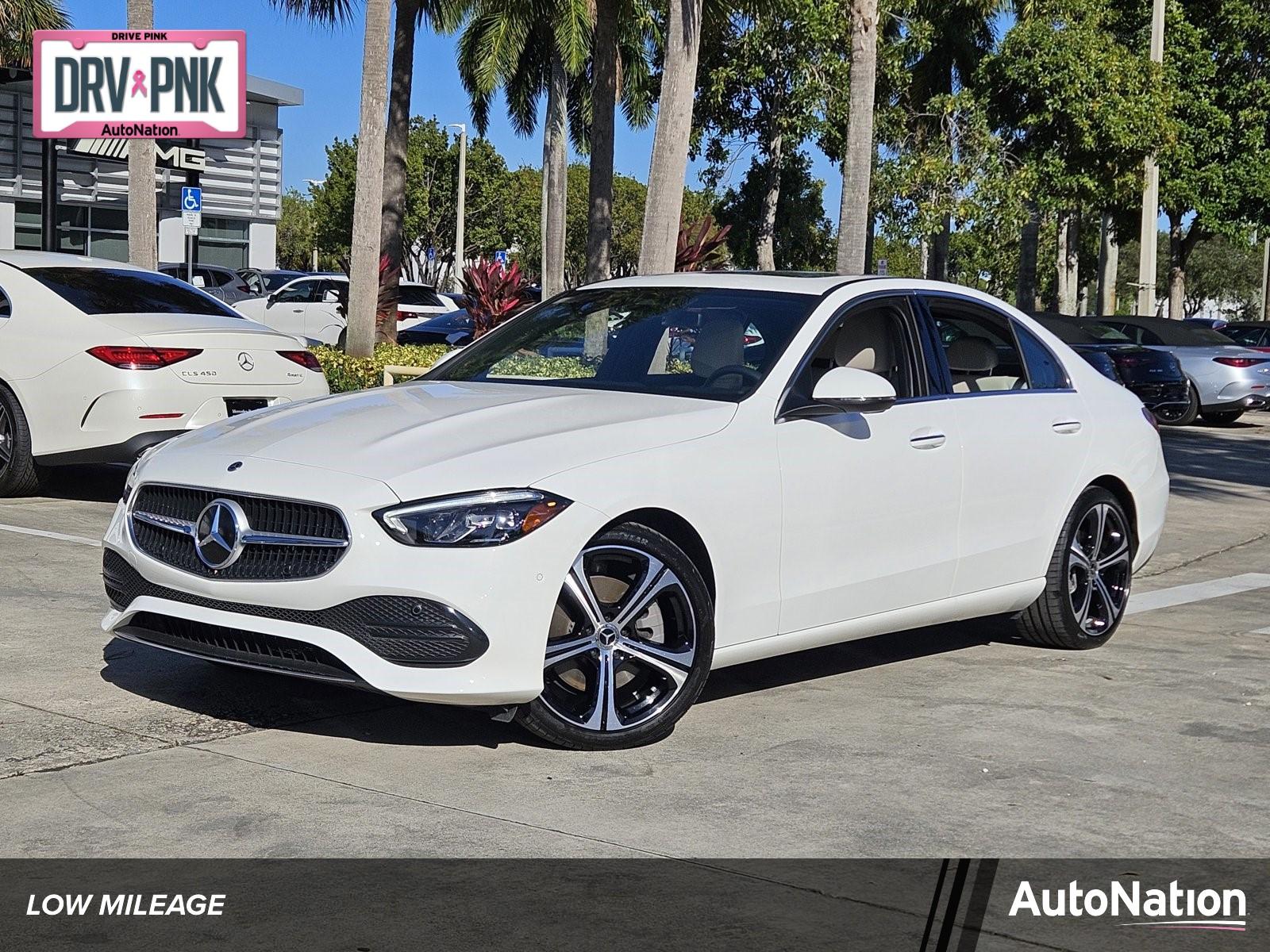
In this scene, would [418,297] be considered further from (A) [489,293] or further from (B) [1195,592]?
(B) [1195,592]

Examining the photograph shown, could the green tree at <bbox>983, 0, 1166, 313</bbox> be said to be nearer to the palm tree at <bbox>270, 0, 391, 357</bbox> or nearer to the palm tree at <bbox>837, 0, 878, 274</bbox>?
the palm tree at <bbox>837, 0, 878, 274</bbox>

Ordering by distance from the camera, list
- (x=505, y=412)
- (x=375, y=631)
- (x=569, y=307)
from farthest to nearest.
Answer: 1. (x=569, y=307)
2. (x=505, y=412)
3. (x=375, y=631)

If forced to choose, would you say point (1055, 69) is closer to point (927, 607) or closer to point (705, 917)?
point (927, 607)

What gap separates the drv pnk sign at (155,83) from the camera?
67.8 ft

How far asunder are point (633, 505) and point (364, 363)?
1324 cm

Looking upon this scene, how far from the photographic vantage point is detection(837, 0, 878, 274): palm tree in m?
20.8

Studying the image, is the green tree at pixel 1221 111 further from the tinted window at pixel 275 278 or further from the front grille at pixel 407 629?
the front grille at pixel 407 629

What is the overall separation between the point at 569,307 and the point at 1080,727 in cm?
267

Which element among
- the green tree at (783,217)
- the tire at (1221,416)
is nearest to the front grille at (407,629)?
the tire at (1221,416)

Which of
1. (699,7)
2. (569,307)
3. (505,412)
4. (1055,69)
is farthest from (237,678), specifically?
(1055,69)

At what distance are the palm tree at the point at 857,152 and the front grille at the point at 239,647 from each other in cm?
1602

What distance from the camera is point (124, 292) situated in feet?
35.3

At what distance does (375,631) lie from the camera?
16.4ft

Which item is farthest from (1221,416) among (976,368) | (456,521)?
(456,521)
